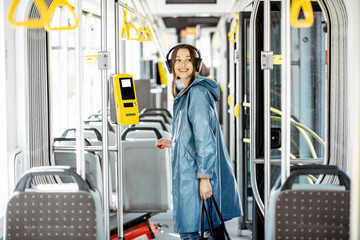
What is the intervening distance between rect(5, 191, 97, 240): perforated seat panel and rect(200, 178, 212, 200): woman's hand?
2.72 feet

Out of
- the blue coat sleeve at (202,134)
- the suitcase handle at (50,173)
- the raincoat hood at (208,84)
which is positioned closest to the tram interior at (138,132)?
the suitcase handle at (50,173)

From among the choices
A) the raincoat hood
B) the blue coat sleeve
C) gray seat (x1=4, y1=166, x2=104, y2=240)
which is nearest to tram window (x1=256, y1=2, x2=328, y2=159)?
the raincoat hood

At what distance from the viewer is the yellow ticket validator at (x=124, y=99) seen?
324cm

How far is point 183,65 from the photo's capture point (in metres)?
3.13

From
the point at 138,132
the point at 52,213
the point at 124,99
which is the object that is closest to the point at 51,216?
the point at 52,213

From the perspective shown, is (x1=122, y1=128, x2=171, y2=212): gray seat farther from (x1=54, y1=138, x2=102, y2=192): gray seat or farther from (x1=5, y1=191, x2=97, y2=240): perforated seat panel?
(x1=5, y1=191, x2=97, y2=240): perforated seat panel

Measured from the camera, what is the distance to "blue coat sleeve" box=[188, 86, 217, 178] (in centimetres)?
289

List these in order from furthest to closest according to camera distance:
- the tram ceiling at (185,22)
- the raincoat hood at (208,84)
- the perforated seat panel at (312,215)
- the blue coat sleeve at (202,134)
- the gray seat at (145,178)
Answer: the tram ceiling at (185,22)
the gray seat at (145,178)
the raincoat hood at (208,84)
the blue coat sleeve at (202,134)
the perforated seat panel at (312,215)

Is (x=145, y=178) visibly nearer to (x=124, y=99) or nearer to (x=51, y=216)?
(x=124, y=99)

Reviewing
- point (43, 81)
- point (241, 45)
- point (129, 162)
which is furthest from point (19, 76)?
point (241, 45)

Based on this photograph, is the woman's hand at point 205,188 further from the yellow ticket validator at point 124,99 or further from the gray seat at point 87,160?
the gray seat at point 87,160

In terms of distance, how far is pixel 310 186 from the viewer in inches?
88.7

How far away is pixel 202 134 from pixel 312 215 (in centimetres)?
90

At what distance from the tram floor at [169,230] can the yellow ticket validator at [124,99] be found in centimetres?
163
